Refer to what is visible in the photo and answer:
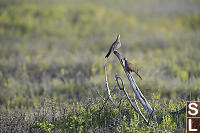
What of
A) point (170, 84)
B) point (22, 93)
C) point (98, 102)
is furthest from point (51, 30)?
point (98, 102)

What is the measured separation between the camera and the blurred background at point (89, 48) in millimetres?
7879

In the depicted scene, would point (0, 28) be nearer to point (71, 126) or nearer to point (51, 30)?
point (51, 30)

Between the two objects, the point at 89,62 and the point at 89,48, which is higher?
the point at 89,48

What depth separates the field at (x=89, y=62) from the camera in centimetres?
462

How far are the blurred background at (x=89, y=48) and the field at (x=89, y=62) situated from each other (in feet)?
0.12

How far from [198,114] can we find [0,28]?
13305 mm

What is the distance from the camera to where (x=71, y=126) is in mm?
4418

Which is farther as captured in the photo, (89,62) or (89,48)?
(89,48)

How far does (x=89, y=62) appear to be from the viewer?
1034 centimetres

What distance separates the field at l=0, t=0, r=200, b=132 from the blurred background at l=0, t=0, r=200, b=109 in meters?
0.04

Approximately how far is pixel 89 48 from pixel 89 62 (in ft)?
11.4

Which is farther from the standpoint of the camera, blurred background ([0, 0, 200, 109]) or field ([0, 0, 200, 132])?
blurred background ([0, 0, 200, 109])

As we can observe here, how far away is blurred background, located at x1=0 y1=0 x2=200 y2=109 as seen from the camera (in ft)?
25.8

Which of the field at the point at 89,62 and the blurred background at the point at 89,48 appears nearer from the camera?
the field at the point at 89,62
